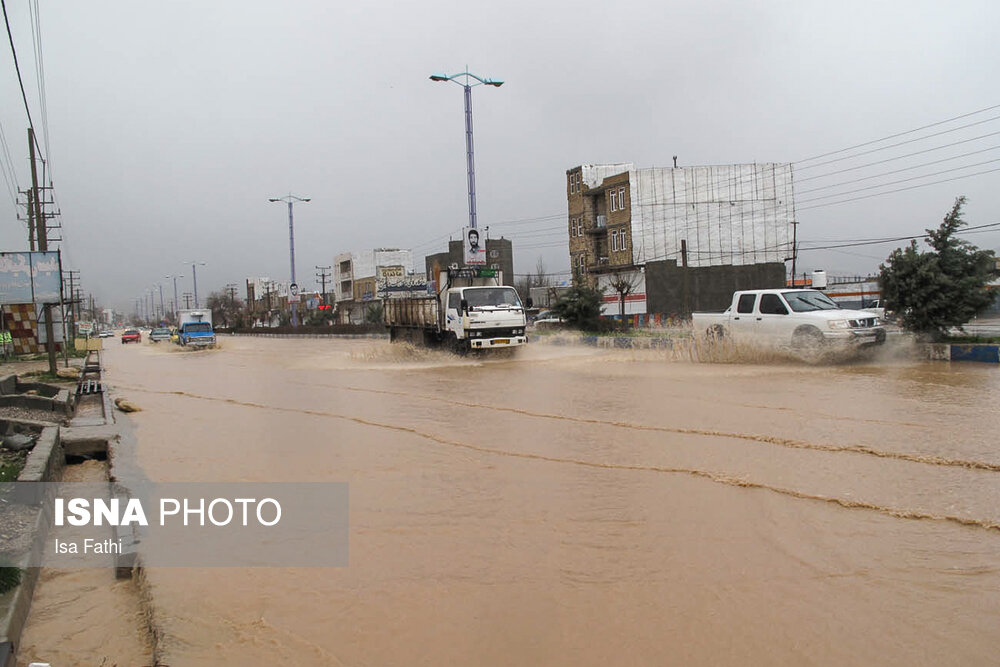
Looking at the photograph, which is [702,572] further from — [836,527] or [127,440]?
[127,440]

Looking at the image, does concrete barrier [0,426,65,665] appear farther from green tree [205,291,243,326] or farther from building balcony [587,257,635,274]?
green tree [205,291,243,326]

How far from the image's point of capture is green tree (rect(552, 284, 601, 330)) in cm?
2488

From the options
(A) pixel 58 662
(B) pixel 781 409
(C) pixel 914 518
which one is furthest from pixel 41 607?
(B) pixel 781 409

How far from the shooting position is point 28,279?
21.6m

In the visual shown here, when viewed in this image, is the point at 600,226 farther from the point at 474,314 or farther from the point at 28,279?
the point at 28,279

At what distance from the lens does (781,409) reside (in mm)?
8969

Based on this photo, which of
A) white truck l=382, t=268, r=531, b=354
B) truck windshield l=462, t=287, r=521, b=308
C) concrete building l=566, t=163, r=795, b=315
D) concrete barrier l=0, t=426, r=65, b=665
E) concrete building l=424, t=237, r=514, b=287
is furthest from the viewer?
concrete building l=424, t=237, r=514, b=287

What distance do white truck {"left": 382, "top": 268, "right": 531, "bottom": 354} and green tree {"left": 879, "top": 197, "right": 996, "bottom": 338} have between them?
881 centimetres

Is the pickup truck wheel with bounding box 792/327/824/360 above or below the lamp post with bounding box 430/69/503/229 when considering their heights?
below

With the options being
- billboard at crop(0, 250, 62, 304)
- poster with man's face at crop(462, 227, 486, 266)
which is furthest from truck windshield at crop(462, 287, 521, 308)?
billboard at crop(0, 250, 62, 304)

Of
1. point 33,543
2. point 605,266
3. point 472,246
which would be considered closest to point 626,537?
point 33,543

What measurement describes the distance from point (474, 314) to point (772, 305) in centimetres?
736

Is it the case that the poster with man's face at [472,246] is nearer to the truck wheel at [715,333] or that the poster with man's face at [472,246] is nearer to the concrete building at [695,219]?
the truck wheel at [715,333]

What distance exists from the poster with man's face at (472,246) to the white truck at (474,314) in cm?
318
